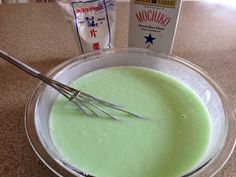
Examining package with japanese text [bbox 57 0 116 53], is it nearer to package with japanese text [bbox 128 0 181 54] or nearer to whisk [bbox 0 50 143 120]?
package with japanese text [bbox 128 0 181 54]

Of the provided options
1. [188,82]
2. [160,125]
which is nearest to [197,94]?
[188,82]

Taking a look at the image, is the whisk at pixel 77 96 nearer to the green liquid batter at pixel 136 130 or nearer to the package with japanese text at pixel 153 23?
the green liquid batter at pixel 136 130

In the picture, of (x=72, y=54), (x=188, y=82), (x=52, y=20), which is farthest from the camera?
(x=52, y=20)

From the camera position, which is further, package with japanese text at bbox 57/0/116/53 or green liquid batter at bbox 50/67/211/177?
package with japanese text at bbox 57/0/116/53

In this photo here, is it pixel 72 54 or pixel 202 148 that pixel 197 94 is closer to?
pixel 202 148

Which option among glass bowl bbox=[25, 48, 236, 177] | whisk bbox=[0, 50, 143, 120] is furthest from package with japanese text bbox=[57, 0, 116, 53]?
whisk bbox=[0, 50, 143, 120]

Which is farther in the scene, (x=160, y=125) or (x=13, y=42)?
(x=13, y=42)

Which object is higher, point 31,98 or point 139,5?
point 139,5
